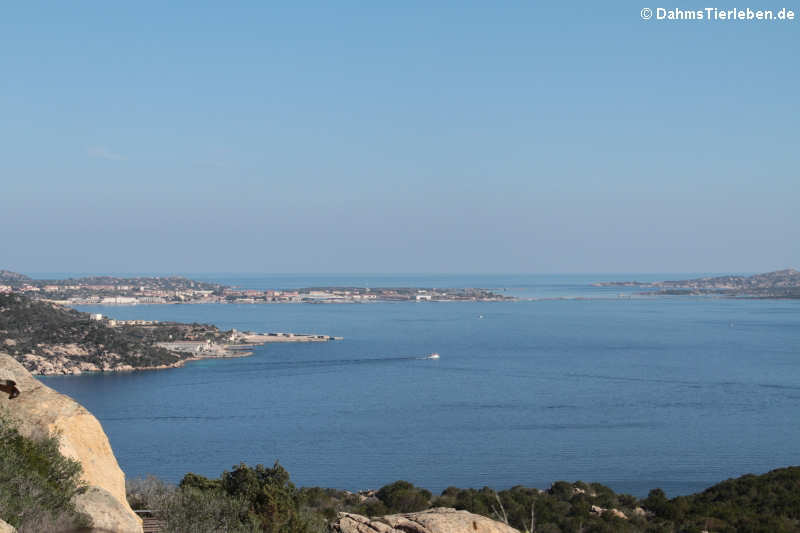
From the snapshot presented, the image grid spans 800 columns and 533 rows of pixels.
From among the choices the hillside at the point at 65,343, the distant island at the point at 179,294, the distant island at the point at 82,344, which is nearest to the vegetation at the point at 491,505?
the distant island at the point at 82,344

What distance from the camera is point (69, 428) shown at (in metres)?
7.79

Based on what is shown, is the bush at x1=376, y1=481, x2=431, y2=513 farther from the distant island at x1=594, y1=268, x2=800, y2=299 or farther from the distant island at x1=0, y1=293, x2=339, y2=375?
the distant island at x1=594, y1=268, x2=800, y2=299

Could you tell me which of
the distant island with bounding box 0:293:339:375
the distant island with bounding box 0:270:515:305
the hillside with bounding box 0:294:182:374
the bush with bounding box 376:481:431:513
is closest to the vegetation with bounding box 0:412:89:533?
the bush with bounding box 376:481:431:513

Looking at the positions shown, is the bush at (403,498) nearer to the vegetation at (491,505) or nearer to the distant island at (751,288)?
the vegetation at (491,505)

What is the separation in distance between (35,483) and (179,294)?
471 ft

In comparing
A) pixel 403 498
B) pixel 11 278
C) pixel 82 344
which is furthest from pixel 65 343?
pixel 11 278

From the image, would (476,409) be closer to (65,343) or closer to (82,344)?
(82,344)

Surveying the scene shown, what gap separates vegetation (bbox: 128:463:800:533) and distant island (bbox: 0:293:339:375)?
125 ft

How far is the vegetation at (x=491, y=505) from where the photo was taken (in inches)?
336

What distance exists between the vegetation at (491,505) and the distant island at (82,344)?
38074 millimetres

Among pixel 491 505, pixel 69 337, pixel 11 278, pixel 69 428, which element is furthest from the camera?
pixel 11 278

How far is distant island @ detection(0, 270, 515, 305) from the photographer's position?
129 meters

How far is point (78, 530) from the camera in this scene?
6.41 meters

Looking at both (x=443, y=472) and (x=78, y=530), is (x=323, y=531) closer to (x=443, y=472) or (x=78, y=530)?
(x=78, y=530)
